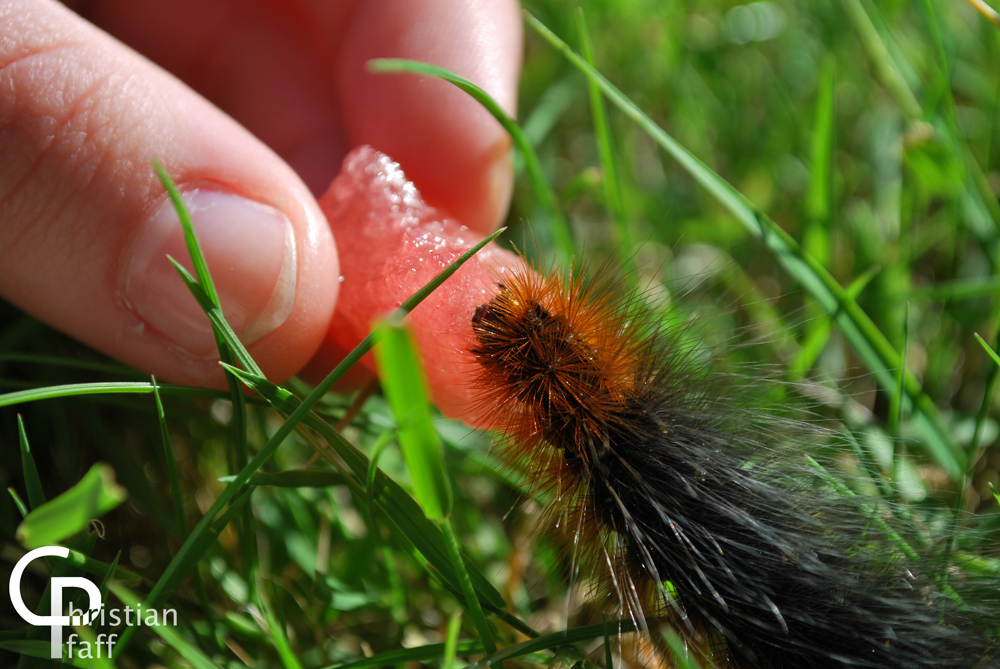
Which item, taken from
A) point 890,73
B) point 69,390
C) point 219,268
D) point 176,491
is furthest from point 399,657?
point 890,73

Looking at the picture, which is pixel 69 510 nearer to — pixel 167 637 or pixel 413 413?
pixel 167 637

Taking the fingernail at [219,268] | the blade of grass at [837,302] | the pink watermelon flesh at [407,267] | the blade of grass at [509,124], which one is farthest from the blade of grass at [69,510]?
the blade of grass at [837,302]

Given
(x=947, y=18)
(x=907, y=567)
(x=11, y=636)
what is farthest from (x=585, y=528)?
(x=947, y=18)

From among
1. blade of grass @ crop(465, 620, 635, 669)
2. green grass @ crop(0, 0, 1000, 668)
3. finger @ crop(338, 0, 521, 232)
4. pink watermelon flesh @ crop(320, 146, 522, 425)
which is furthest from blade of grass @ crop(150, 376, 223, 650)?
finger @ crop(338, 0, 521, 232)

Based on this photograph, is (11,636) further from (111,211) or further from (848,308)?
(848,308)

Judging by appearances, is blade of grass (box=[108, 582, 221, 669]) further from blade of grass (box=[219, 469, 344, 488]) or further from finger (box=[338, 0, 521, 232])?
finger (box=[338, 0, 521, 232])

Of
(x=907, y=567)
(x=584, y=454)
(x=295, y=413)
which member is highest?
(x=295, y=413)
